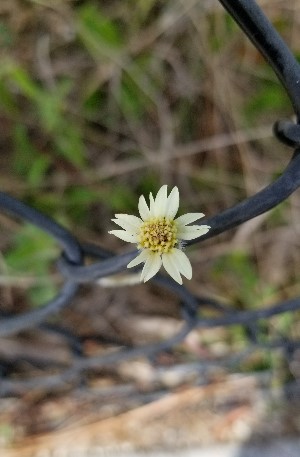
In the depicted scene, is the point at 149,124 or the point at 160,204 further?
the point at 149,124

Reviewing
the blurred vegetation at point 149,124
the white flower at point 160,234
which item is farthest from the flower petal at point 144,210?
the blurred vegetation at point 149,124

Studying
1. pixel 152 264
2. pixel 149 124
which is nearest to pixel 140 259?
pixel 152 264

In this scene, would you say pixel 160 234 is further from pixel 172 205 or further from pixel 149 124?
pixel 149 124

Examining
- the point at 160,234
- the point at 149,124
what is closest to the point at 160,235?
the point at 160,234

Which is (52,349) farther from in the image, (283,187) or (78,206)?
(283,187)

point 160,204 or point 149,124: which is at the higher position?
point 149,124

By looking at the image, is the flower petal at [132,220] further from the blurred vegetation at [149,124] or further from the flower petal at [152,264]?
the blurred vegetation at [149,124]

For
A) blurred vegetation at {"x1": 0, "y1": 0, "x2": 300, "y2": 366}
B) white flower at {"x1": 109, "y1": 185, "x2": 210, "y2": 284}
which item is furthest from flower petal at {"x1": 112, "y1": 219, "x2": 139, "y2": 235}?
blurred vegetation at {"x1": 0, "y1": 0, "x2": 300, "y2": 366}
